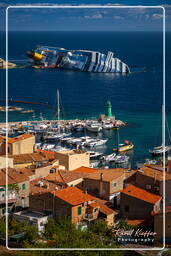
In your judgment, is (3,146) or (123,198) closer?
(123,198)

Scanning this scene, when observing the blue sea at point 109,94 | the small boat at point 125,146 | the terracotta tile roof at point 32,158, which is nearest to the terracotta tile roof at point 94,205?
the terracotta tile roof at point 32,158

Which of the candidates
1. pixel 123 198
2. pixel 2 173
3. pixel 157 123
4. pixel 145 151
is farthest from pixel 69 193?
pixel 157 123

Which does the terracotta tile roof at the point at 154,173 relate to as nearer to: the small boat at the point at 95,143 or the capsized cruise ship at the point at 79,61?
the small boat at the point at 95,143

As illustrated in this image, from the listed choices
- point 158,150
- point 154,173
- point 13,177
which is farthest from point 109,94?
point 13,177

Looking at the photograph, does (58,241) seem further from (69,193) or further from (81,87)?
(81,87)

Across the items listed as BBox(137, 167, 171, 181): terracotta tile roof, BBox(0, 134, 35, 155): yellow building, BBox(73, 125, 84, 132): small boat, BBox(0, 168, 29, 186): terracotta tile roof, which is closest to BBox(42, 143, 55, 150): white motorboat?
BBox(73, 125, 84, 132): small boat

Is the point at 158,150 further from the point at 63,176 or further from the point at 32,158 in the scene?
the point at 63,176
